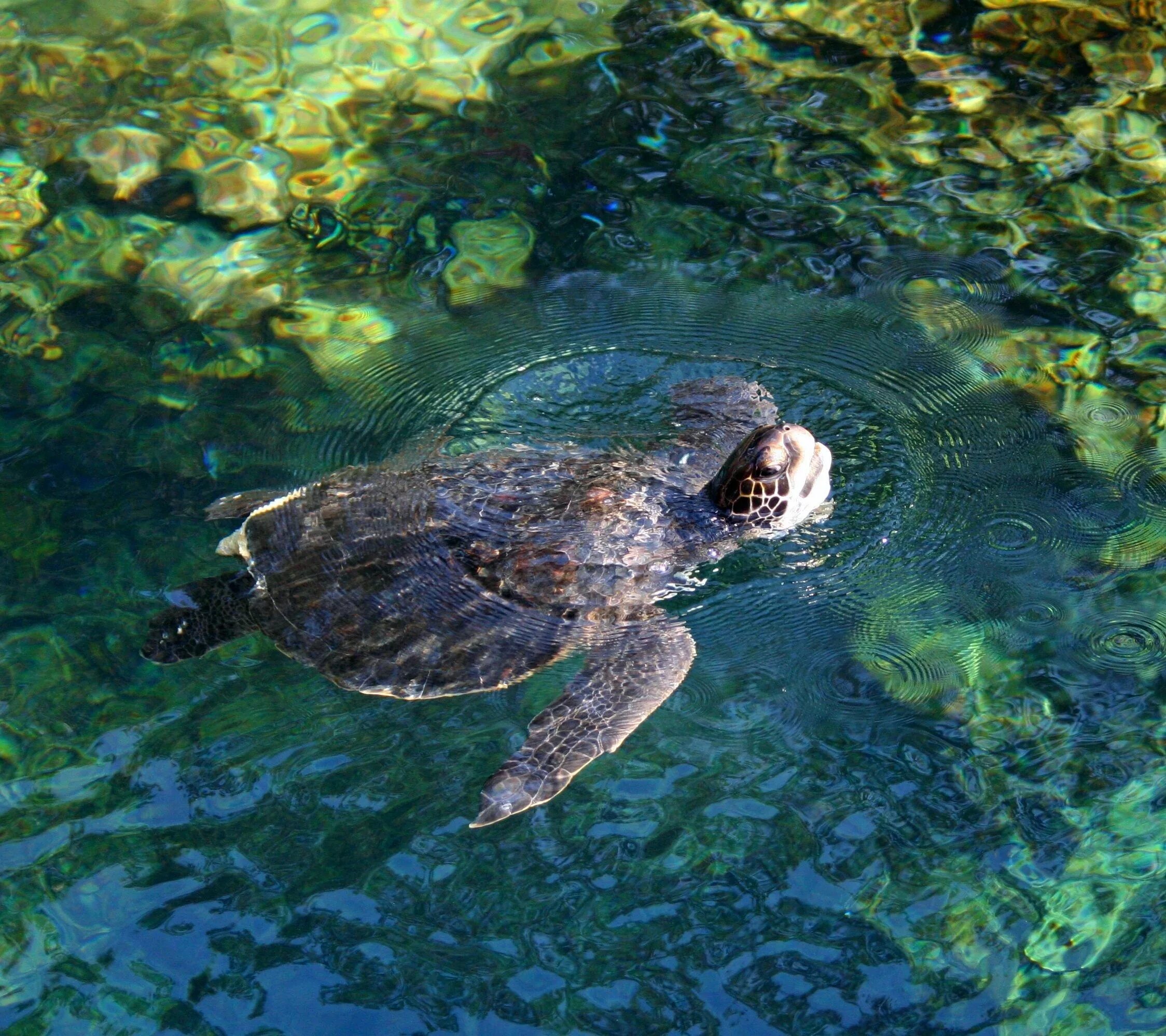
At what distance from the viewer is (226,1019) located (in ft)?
11.7

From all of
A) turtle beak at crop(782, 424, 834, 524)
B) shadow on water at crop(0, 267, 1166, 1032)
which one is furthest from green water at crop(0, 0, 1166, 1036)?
turtle beak at crop(782, 424, 834, 524)

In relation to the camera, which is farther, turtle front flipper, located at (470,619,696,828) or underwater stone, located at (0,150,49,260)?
underwater stone, located at (0,150,49,260)

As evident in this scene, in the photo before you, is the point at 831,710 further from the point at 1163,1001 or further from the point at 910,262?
the point at 910,262

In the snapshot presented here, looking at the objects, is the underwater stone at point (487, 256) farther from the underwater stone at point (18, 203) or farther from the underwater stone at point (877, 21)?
the underwater stone at point (877, 21)

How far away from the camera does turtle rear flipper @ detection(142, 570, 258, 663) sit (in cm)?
463

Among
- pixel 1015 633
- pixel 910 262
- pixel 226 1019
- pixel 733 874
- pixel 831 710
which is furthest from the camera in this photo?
pixel 910 262

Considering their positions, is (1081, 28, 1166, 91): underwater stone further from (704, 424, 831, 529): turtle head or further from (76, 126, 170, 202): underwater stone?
(76, 126, 170, 202): underwater stone

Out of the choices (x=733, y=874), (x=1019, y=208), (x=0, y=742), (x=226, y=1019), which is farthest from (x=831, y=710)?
(x=1019, y=208)

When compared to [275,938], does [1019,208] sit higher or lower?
higher

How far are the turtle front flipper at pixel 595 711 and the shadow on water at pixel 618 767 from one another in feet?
0.41

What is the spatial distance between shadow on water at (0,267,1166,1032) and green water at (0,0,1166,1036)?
2cm

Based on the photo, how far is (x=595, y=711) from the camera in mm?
4344

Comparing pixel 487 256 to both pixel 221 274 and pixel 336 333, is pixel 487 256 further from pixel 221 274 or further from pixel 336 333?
pixel 221 274

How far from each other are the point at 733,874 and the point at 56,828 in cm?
265
